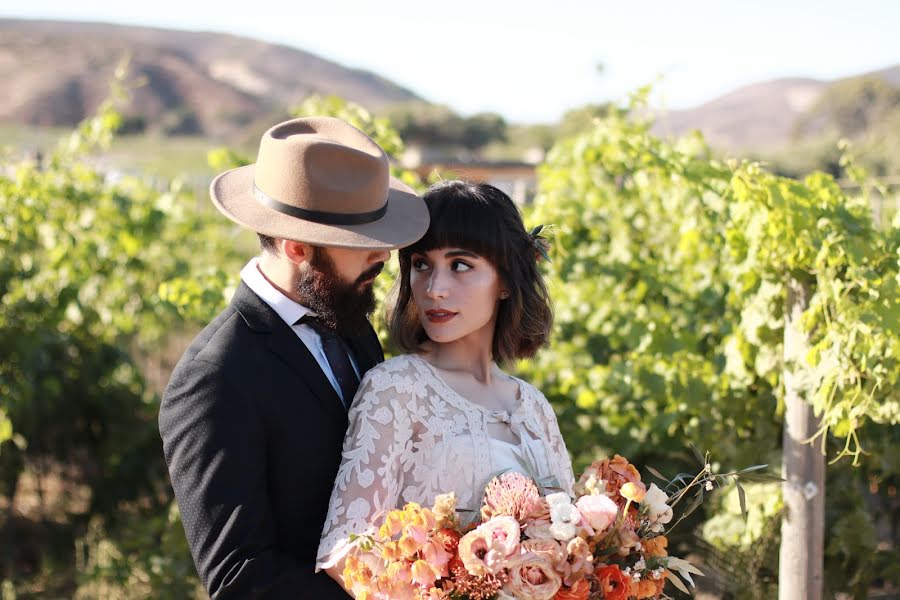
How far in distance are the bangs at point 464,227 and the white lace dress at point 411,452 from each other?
0.28 metres

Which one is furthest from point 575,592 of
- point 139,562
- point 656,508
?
point 139,562

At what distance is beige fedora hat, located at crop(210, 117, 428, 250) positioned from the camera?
6.64 ft

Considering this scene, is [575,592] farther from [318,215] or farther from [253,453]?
[318,215]

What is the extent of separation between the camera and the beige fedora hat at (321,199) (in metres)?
2.02

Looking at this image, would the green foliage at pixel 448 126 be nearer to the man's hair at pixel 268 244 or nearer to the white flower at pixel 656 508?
the man's hair at pixel 268 244

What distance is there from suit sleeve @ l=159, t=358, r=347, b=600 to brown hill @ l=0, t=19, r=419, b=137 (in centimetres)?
3882

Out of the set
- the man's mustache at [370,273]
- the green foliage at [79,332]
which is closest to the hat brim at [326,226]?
the man's mustache at [370,273]

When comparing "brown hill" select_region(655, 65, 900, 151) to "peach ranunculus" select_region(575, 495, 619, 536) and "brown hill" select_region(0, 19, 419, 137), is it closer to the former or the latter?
"brown hill" select_region(0, 19, 419, 137)

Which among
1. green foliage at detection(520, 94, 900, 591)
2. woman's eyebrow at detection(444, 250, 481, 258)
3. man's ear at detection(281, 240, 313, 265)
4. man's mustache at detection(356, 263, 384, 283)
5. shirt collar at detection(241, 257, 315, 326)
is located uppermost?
man's ear at detection(281, 240, 313, 265)

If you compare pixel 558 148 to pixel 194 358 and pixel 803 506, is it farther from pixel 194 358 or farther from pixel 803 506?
pixel 194 358

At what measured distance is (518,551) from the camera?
1.63 meters

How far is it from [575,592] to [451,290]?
785mm

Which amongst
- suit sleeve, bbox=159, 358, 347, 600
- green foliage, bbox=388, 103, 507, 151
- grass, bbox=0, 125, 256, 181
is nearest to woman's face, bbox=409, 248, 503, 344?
suit sleeve, bbox=159, 358, 347, 600

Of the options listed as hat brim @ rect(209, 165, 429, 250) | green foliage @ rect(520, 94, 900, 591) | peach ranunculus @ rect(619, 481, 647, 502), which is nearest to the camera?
peach ranunculus @ rect(619, 481, 647, 502)
